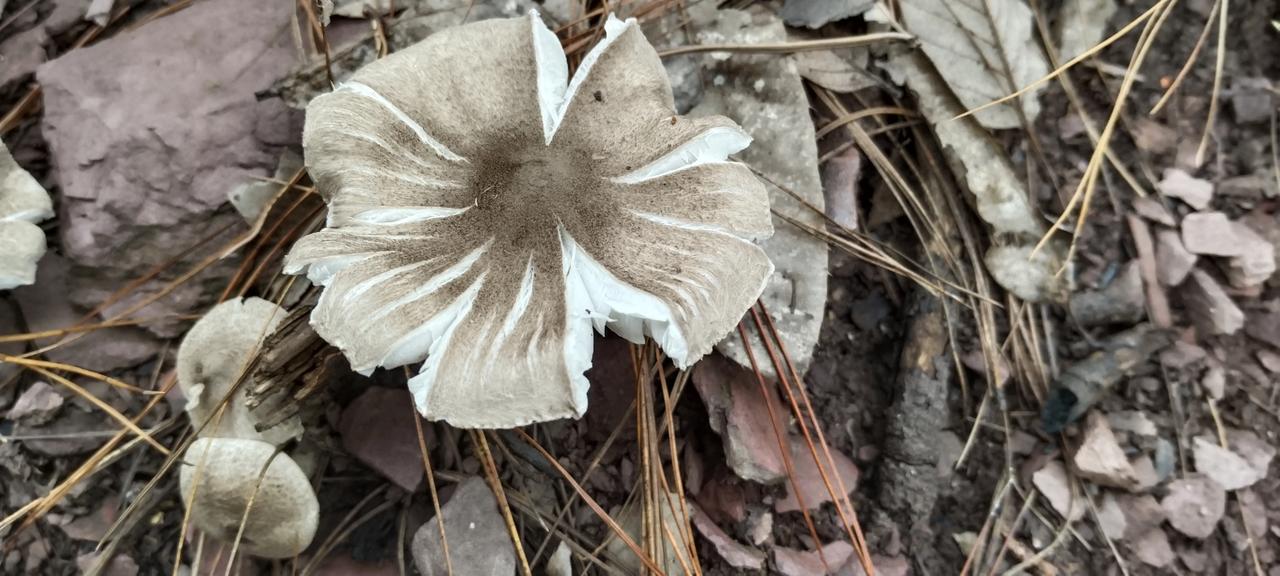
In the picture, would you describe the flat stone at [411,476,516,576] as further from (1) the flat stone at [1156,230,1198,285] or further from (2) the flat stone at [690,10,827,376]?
(1) the flat stone at [1156,230,1198,285]

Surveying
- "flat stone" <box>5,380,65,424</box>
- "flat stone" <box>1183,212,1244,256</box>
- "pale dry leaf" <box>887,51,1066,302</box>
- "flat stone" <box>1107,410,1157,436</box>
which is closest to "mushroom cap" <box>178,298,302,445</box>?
"flat stone" <box>5,380,65,424</box>

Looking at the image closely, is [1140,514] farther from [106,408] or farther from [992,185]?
[106,408]

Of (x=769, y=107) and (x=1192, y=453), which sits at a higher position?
(x=769, y=107)

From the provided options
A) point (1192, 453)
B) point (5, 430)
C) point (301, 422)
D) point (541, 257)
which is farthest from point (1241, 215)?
point (5, 430)

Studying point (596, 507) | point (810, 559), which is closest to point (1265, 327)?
point (810, 559)

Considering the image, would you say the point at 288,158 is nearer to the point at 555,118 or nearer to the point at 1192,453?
the point at 555,118

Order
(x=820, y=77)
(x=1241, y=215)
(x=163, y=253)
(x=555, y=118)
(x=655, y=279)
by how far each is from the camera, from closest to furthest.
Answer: (x=655, y=279), (x=555, y=118), (x=163, y=253), (x=820, y=77), (x=1241, y=215)
